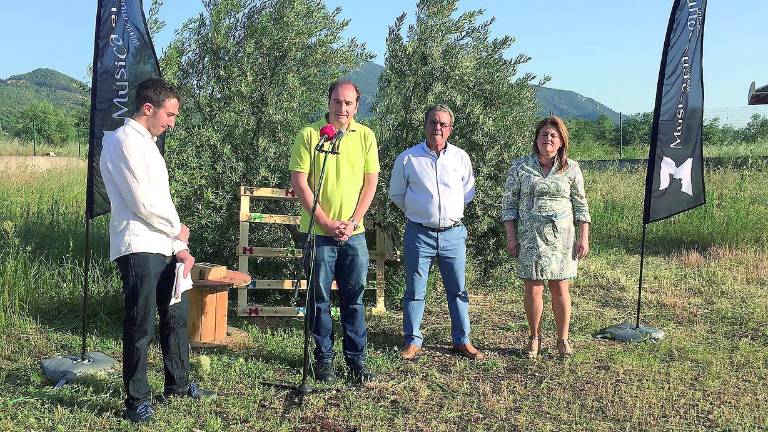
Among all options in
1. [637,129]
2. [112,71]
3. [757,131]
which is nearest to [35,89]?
[637,129]

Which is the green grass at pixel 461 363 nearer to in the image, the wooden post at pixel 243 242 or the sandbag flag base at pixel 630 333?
the sandbag flag base at pixel 630 333

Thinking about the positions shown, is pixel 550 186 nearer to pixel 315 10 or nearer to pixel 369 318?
pixel 369 318

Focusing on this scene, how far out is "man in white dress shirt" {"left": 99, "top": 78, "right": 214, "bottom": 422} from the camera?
12.2 feet

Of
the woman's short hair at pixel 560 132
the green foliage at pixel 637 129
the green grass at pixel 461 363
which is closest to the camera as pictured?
the green grass at pixel 461 363

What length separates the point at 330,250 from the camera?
4.56 metres

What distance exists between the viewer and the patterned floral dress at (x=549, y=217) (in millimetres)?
5164

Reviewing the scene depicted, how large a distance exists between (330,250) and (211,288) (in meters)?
1.45

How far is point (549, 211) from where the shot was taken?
16.9ft

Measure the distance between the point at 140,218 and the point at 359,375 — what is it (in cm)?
181

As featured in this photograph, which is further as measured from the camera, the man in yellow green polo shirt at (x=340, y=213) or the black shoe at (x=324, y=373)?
the black shoe at (x=324, y=373)

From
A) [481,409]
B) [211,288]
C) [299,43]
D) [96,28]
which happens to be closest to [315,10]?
[299,43]

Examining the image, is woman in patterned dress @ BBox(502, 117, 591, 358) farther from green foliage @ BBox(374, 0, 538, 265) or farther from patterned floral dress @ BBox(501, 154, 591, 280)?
green foliage @ BBox(374, 0, 538, 265)

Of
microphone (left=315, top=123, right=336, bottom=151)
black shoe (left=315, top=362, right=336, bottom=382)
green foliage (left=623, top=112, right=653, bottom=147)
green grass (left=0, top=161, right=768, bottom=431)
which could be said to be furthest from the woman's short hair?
green foliage (left=623, top=112, right=653, bottom=147)

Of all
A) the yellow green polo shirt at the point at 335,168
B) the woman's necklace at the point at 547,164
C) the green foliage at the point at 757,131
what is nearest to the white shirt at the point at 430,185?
the woman's necklace at the point at 547,164
